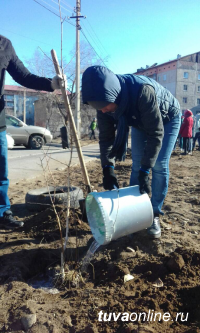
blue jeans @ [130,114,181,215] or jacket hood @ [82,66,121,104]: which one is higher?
jacket hood @ [82,66,121,104]

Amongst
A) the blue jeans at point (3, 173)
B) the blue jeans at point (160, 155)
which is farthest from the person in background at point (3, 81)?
the blue jeans at point (160, 155)

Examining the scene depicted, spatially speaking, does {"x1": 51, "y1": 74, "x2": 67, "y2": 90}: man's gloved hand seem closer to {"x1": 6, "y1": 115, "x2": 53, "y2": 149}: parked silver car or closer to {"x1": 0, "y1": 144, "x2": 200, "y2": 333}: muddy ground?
{"x1": 0, "y1": 144, "x2": 200, "y2": 333}: muddy ground

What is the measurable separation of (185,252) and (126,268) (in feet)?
1.58

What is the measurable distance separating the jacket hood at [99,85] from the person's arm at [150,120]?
0.87 feet

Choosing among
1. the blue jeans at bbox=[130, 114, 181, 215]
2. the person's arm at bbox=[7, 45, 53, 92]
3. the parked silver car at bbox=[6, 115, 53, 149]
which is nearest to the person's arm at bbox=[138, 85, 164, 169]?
the blue jeans at bbox=[130, 114, 181, 215]

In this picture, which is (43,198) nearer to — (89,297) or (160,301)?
(89,297)

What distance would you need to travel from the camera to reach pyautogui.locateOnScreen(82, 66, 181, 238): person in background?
1.83 metres

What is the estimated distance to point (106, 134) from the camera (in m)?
2.44

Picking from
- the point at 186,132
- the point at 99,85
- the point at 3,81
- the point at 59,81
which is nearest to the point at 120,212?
the point at 99,85

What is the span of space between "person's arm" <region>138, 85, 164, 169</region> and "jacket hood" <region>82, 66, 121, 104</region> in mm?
265

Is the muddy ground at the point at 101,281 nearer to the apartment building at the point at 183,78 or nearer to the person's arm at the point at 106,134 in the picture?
the person's arm at the point at 106,134

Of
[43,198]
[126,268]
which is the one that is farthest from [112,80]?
[43,198]

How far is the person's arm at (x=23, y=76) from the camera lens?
2703 millimetres

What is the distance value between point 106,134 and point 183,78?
153ft
